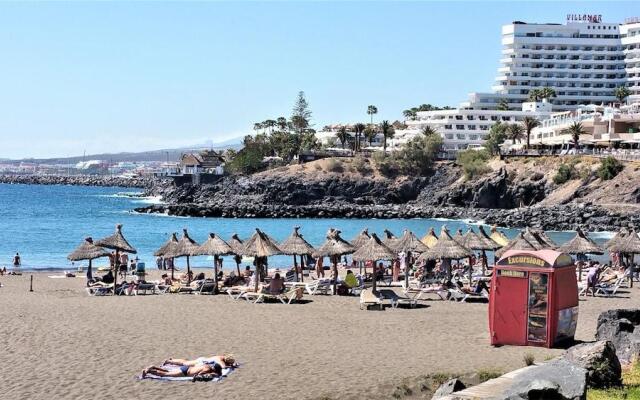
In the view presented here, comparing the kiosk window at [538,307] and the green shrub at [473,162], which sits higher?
the green shrub at [473,162]

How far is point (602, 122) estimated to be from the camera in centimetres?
10081

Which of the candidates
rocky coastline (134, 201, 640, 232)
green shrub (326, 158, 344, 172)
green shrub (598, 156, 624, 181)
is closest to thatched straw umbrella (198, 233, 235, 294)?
rocky coastline (134, 201, 640, 232)

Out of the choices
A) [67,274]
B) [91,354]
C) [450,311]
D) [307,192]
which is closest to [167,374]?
[91,354]

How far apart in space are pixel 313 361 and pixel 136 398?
11.7 ft

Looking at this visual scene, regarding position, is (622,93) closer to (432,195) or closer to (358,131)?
(358,131)

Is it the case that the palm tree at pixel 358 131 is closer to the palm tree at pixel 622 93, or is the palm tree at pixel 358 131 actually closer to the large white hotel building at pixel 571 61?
the large white hotel building at pixel 571 61

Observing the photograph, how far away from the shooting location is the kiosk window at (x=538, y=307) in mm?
16203

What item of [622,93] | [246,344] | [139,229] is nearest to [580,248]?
[246,344]

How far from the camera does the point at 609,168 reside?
→ 79625 mm

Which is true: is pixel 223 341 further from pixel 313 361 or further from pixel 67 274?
A: pixel 67 274

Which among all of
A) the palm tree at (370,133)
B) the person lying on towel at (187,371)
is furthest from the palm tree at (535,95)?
the person lying on towel at (187,371)

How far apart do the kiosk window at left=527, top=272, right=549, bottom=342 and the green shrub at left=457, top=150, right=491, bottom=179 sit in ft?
254

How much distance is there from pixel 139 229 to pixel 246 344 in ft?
175

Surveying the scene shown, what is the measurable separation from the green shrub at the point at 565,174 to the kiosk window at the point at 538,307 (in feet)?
227
